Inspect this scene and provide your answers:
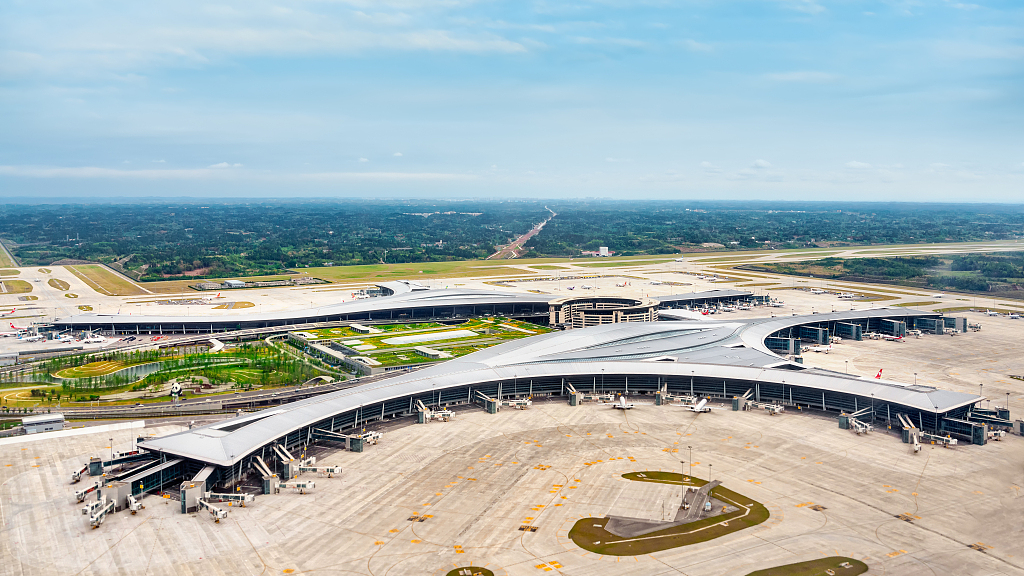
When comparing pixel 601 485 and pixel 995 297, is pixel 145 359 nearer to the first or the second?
pixel 601 485

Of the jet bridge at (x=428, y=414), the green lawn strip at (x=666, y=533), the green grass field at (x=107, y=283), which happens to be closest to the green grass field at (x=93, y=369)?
the jet bridge at (x=428, y=414)

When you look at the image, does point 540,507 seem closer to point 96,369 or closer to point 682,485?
point 682,485

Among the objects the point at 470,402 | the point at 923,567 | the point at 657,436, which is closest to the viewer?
the point at 923,567

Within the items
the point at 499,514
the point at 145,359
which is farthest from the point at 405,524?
the point at 145,359

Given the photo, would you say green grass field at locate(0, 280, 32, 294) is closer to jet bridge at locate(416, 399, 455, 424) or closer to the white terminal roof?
the white terminal roof

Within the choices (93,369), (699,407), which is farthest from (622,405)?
(93,369)
